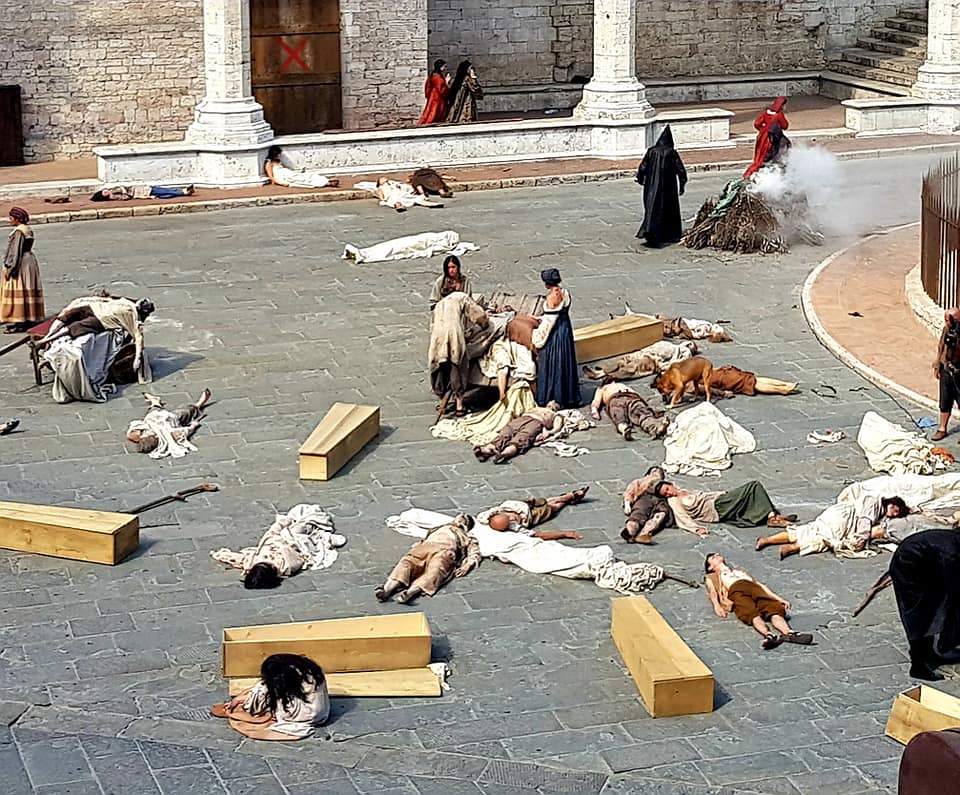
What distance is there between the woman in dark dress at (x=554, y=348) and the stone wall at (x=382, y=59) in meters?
12.9

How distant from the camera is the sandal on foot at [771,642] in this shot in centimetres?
1141

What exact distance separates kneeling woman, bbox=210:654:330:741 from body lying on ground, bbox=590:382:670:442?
5.64 metres

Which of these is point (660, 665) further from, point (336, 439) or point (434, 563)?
point (336, 439)

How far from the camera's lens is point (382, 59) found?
27.9 m

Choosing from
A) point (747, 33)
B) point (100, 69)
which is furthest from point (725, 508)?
point (747, 33)

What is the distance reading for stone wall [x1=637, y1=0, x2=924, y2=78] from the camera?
32000 millimetres

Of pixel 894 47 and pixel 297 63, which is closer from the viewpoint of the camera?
pixel 297 63

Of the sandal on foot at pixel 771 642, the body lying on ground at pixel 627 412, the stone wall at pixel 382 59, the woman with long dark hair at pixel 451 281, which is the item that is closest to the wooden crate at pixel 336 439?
the woman with long dark hair at pixel 451 281

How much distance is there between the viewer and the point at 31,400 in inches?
642

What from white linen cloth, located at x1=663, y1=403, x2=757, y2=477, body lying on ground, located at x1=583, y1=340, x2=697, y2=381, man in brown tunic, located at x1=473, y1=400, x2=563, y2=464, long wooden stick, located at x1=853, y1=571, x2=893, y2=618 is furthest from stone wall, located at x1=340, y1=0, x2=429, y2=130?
long wooden stick, located at x1=853, y1=571, x2=893, y2=618

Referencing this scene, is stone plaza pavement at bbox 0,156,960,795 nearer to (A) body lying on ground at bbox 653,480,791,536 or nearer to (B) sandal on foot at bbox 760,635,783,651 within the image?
(B) sandal on foot at bbox 760,635,783,651

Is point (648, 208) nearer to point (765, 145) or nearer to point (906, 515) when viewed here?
point (765, 145)

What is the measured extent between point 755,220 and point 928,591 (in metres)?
11.0

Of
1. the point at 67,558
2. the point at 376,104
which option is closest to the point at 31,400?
the point at 67,558
